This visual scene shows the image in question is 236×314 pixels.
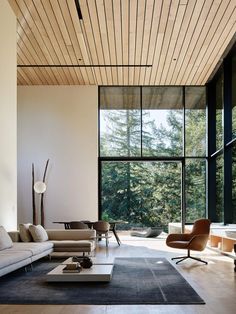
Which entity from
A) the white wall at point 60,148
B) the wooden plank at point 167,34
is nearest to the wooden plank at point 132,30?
the wooden plank at point 167,34

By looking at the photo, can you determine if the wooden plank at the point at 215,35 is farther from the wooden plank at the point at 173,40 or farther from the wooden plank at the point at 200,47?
the wooden plank at the point at 173,40

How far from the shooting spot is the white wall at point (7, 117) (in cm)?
785

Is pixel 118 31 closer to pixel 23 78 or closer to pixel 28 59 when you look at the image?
pixel 28 59

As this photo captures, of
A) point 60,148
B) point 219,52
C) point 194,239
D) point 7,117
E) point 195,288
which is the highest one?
point 219,52

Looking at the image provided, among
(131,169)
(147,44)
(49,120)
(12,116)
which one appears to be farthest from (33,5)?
(131,169)

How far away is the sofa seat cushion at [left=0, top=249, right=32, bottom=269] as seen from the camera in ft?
17.5

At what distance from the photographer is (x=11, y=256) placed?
5.70 metres

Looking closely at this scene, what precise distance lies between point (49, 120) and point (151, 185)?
373cm

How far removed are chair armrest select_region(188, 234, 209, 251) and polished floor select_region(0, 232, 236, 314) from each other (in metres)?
0.29

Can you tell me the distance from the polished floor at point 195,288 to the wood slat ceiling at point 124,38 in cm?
467

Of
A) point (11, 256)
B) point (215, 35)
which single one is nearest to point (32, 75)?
point (215, 35)

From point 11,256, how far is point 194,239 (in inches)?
138

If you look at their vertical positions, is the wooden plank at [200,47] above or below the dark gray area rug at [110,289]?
above

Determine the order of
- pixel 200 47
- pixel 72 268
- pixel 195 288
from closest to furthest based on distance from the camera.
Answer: pixel 195 288, pixel 72 268, pixel 200 47
